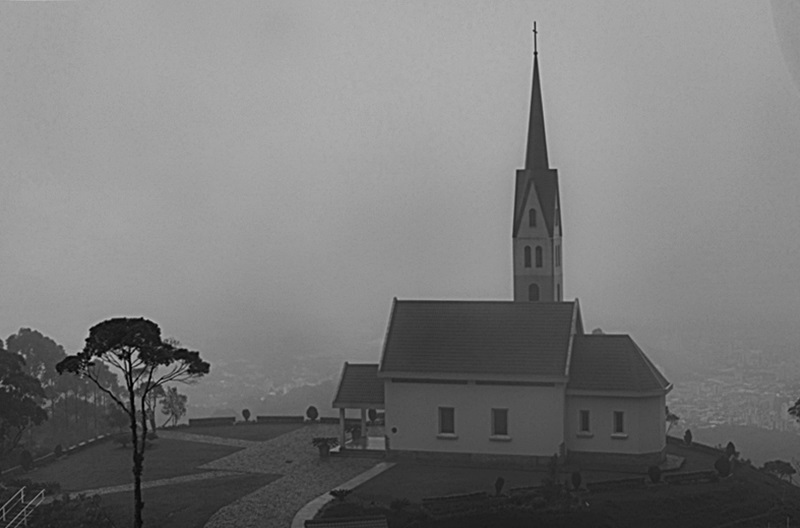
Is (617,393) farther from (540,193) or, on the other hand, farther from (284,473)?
(284,473)

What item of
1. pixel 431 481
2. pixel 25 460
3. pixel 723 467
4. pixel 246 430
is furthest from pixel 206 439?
pixel 723 467

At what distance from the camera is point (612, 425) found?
3209 centimetres

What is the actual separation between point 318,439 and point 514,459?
23.1 feet

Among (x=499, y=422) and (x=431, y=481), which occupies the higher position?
(x=499, y=422)

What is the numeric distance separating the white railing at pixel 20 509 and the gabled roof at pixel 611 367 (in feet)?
53.3

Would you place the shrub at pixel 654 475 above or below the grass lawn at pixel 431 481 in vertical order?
above

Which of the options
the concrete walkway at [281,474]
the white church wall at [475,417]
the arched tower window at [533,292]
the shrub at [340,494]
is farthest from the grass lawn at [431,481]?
the arched tower window at [533,292]

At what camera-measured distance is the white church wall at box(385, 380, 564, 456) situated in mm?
32438

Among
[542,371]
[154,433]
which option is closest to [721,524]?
[542,371]

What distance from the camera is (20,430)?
35156mm

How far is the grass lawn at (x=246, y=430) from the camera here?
39219mm

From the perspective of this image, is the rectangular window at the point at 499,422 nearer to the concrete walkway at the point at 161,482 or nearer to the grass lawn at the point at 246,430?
the concrete walkway at the point at 161,482

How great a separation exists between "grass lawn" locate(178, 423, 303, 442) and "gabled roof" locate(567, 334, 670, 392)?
12.6m

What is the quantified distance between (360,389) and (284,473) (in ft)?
15.4
